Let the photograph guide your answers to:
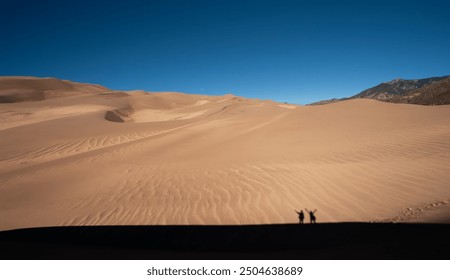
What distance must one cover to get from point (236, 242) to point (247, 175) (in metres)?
3.31

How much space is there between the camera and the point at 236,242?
420 centimetres

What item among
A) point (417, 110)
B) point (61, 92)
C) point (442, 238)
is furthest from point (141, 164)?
point (61, 92)

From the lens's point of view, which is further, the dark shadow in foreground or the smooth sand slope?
the smooth sand slope

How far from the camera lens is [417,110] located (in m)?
13.7

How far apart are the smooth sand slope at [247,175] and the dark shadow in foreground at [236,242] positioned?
40cm

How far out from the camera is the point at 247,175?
7406mm

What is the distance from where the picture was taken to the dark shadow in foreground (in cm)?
303

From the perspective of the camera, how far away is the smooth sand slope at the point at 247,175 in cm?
543

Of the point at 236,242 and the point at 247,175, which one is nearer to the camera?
the point at 236,242

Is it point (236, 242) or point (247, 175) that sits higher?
point (247, 175)

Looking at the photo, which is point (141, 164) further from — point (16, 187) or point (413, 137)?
point (413, 137)

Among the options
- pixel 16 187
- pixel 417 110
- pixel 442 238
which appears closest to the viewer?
pixel 442 238

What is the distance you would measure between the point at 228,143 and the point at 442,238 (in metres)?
8.87

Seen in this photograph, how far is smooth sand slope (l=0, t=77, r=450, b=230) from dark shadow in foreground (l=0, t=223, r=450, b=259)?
399 mm
